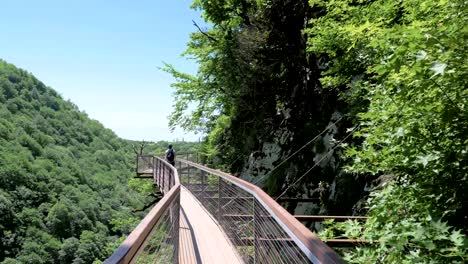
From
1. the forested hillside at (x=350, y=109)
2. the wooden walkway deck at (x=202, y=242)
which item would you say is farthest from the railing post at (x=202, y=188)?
the forested hillside at (x=350, y=109)

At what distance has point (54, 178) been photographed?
306ft

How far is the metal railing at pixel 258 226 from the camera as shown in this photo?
6.08ft

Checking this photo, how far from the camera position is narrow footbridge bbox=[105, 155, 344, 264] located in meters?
1.89

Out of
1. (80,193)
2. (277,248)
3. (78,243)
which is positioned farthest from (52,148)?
(277,248)

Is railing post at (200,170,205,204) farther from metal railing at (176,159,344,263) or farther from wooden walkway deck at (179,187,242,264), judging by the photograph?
wooden walkway deck at (179,187,242,264)

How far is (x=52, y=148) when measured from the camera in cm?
10731

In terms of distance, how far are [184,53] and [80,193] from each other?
82.6 m

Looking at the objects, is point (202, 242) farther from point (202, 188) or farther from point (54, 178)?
point (54, 178)

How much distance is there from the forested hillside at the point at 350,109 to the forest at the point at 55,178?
31145mm

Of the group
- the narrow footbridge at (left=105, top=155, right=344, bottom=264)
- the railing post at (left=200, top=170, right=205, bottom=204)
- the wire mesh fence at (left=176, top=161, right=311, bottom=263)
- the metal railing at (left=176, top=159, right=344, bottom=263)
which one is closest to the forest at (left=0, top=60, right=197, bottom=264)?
the railing post at (left=200, top=170, right=205, bottom=204)

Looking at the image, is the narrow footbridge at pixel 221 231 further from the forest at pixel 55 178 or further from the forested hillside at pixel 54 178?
the forested hillside at pixel 54 178

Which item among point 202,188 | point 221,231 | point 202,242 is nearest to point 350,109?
point 221,231

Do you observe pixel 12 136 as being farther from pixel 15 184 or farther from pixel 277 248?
pixel 277 248

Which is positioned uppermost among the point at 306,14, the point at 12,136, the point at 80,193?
the point at 12,136
